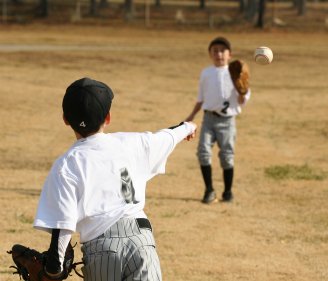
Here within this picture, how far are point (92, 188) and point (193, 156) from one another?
34.6 feet

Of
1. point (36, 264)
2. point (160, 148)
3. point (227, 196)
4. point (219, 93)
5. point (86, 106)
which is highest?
point (86, 106)

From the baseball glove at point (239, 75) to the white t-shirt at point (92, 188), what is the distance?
6.58m

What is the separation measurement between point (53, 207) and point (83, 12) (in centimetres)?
6458

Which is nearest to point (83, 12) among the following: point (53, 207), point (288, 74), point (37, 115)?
point (288, 74)

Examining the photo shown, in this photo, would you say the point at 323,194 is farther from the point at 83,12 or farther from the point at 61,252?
the point at 83,12

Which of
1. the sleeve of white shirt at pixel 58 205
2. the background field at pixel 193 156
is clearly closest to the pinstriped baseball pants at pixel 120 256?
the sleeve of white shirt at pixel 58 205

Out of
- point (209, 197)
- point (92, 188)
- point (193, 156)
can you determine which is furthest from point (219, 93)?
point (92, 188)

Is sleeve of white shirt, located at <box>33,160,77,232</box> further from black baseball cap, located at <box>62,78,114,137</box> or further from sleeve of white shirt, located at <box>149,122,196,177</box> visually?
sleeve of white shirt, located at <box>149,122,196,177</box>

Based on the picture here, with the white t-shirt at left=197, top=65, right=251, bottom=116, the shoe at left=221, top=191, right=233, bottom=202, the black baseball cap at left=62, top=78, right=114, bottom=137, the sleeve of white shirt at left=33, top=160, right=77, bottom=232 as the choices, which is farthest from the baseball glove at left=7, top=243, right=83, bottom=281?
the shoe at left=221, top=191, right=233, bottom=202

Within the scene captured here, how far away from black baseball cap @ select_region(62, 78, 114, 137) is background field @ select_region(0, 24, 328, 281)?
145 inches

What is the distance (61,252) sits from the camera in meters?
4.72

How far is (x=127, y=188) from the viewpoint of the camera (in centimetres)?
493

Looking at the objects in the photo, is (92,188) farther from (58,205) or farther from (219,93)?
(219,93)

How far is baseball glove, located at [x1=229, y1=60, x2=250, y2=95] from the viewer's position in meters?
11.5
